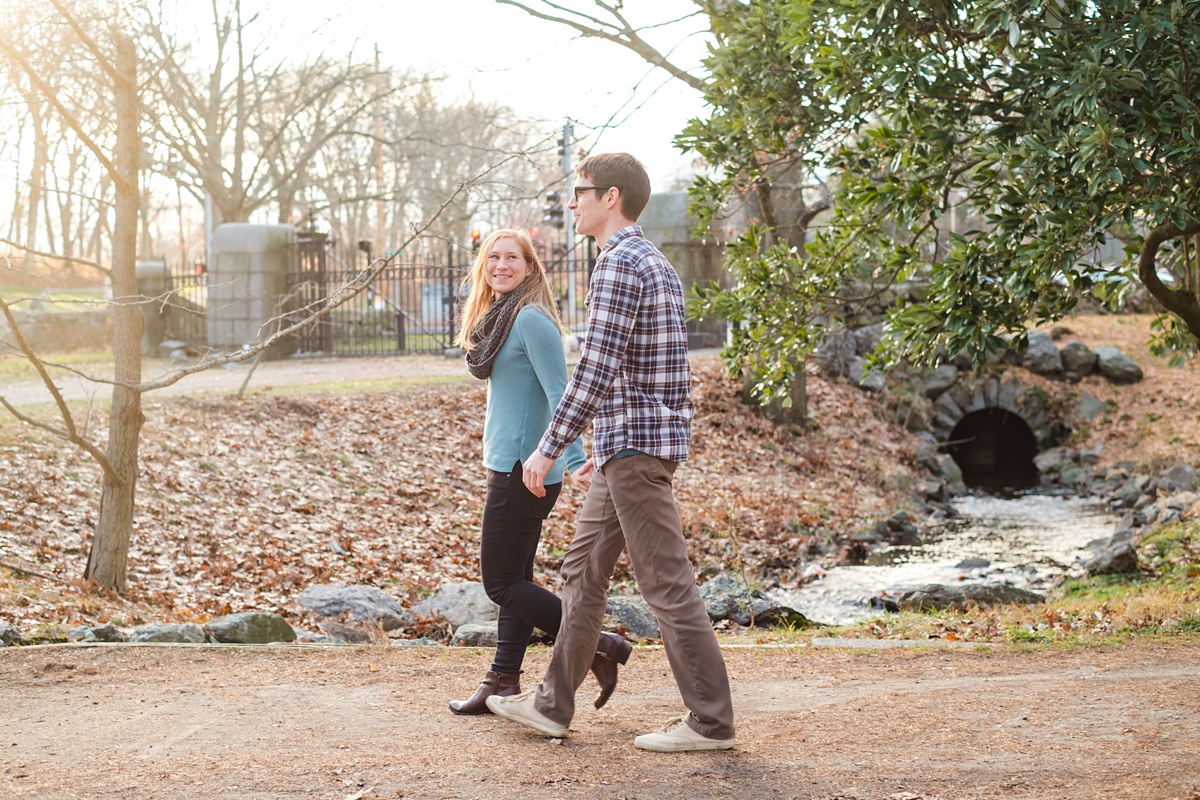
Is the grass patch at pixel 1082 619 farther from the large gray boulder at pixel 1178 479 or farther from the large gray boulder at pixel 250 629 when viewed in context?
the large gray boulder at pixel 1178 479

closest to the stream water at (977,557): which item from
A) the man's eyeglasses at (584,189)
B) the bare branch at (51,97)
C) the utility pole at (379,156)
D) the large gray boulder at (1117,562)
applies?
the large gray boulder at (1117,562)

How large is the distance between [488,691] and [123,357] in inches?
178

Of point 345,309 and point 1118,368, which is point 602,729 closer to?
point 1118,368

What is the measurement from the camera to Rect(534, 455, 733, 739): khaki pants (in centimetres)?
404

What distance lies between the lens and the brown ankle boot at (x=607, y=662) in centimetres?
454

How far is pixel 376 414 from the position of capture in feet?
48.8

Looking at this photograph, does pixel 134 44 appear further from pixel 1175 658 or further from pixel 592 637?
pixel 1175 658

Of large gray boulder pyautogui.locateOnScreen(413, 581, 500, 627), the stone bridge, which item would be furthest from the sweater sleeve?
the stone bridge

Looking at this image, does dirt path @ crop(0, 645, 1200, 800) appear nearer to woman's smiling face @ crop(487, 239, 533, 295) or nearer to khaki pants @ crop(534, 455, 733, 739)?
khaki pants @ crop(534, 455, 733, 739)

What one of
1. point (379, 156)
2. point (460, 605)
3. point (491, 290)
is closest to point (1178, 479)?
point (460, 605)

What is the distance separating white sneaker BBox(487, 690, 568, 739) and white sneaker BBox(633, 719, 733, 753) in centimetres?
32

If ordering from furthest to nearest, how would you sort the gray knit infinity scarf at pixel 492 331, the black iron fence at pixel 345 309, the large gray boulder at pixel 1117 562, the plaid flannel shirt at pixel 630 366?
the black iron fence at pixel 345 309 → the large gray boulder at pixel 1117 562 → the gray knit infinity scarf at pixel 492 331 → the plaid flannel shirt at pixel 630 366

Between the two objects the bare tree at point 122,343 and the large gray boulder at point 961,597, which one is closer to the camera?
the bare tree at point 122,343

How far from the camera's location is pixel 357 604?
8516mm
